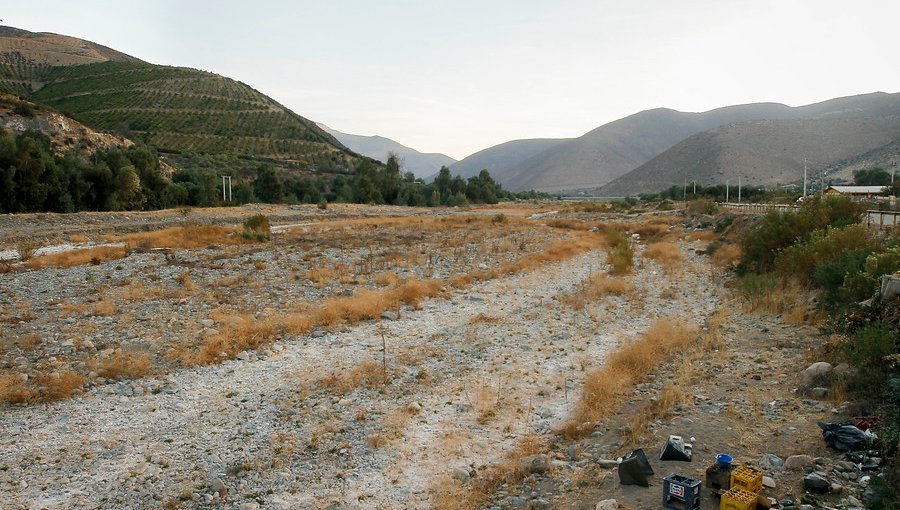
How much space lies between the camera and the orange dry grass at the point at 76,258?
65.5ft

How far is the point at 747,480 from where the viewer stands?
5.68 metres

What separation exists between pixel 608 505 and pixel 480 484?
5.48 ft

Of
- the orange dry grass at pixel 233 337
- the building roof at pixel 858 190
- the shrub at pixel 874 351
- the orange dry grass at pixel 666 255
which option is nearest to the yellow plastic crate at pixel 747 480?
the shrub at pixel 874 351

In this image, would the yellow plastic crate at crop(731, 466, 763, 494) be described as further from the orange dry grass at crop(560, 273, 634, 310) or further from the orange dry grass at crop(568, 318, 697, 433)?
the orange dry grass at crop(560, 273, 634, 310)

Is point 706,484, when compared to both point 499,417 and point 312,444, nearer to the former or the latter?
point 499,417

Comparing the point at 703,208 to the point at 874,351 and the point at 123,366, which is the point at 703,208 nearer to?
the point at 874,351

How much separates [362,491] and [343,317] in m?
8.37

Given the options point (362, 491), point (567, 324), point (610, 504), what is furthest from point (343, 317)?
point (610, 504)

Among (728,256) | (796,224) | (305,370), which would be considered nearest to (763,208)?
(728,256)

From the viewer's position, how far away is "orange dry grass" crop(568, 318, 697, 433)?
9014 millimetres

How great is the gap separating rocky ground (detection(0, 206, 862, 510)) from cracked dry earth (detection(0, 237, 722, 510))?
35 millimetres

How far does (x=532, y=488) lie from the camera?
6.80 m

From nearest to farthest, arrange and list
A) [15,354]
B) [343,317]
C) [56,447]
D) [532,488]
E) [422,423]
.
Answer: [532,488], [56,447], [422,423], [15,354], [343,317]

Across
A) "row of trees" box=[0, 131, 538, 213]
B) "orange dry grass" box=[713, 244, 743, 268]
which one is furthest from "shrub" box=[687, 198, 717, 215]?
"row of trees" box=[0, 131, 538, 213]
